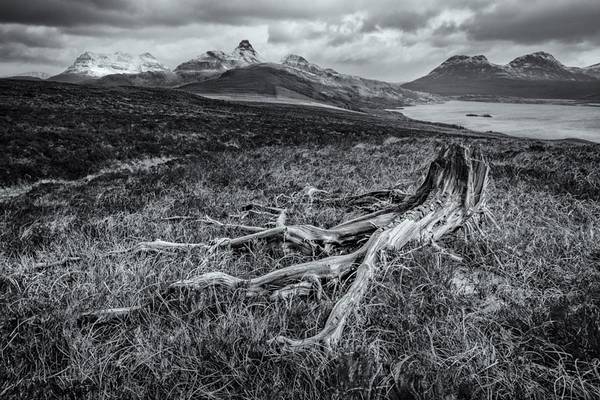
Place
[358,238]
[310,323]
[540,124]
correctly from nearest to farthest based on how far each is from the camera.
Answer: [310,323] → [358,238] → [540,124]

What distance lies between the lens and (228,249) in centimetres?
412

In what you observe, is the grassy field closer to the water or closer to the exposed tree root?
the exposed tree root

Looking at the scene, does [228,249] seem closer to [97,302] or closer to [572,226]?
[97,302]

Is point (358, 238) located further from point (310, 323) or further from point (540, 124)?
point (540, 124)

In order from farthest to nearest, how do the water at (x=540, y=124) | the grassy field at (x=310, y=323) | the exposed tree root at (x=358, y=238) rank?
the water at (x=540, y=124), the exposed tree root at (x=358, y=238), the grassy field at (x=310, y=323)

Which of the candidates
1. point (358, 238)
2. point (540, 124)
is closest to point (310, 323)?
point (358, 238)

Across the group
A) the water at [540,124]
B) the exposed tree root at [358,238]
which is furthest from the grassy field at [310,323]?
the water at [540,124]

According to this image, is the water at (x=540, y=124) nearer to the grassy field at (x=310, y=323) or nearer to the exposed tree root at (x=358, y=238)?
the exposed tree root at (x=358, y=238)

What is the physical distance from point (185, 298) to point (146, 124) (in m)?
26.0

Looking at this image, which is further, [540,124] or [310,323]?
[540,124]

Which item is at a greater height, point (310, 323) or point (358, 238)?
point (358, 238)

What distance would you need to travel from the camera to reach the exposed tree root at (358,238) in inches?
Answer: 120

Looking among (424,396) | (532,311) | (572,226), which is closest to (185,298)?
(424,396)

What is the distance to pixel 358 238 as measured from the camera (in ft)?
14.1
